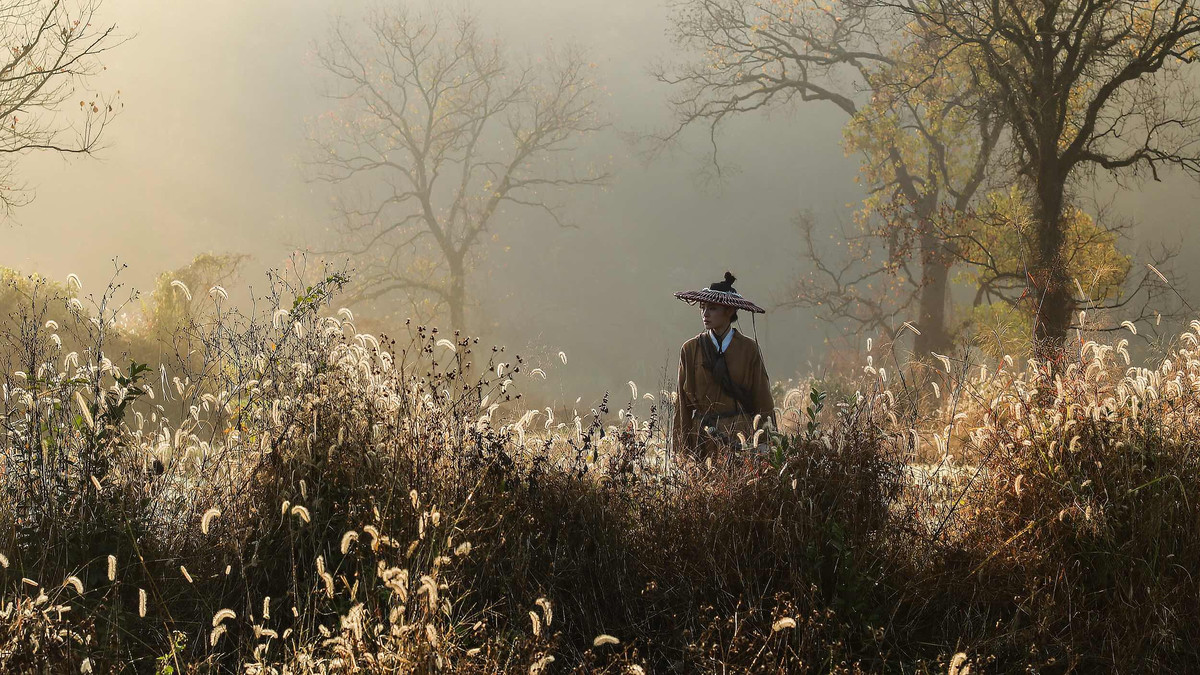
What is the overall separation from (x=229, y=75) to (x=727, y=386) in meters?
81.5

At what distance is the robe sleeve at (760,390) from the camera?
22.4ft

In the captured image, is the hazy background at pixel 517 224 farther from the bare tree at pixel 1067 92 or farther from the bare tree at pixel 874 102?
the bare tree at pixel 1067 92

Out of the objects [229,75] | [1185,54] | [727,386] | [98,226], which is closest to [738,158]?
[229,75]

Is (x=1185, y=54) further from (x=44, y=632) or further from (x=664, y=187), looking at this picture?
(x=664, y=187)

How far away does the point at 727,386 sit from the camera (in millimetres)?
6887

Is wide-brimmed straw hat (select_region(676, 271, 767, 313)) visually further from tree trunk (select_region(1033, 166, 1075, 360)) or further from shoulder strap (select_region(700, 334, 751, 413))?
tree trunk (select_region(1033, 166, 1075, 360))

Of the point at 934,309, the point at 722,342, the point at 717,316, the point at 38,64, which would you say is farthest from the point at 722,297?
the point at 934,309

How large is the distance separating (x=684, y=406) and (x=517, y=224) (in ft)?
216

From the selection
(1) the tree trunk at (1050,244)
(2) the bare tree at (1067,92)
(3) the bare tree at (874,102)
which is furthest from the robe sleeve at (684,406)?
(3) the bare tree at (874,102)

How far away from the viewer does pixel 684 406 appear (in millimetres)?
7066

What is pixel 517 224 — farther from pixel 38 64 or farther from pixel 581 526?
pixel 581 526

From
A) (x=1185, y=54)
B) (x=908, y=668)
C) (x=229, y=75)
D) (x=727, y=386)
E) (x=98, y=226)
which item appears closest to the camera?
(x=908, y=668)

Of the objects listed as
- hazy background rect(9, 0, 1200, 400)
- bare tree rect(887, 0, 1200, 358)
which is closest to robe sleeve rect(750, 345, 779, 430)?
bare tree rect(887, 0, 1200, 358)

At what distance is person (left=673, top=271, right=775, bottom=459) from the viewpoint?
22.4ft
